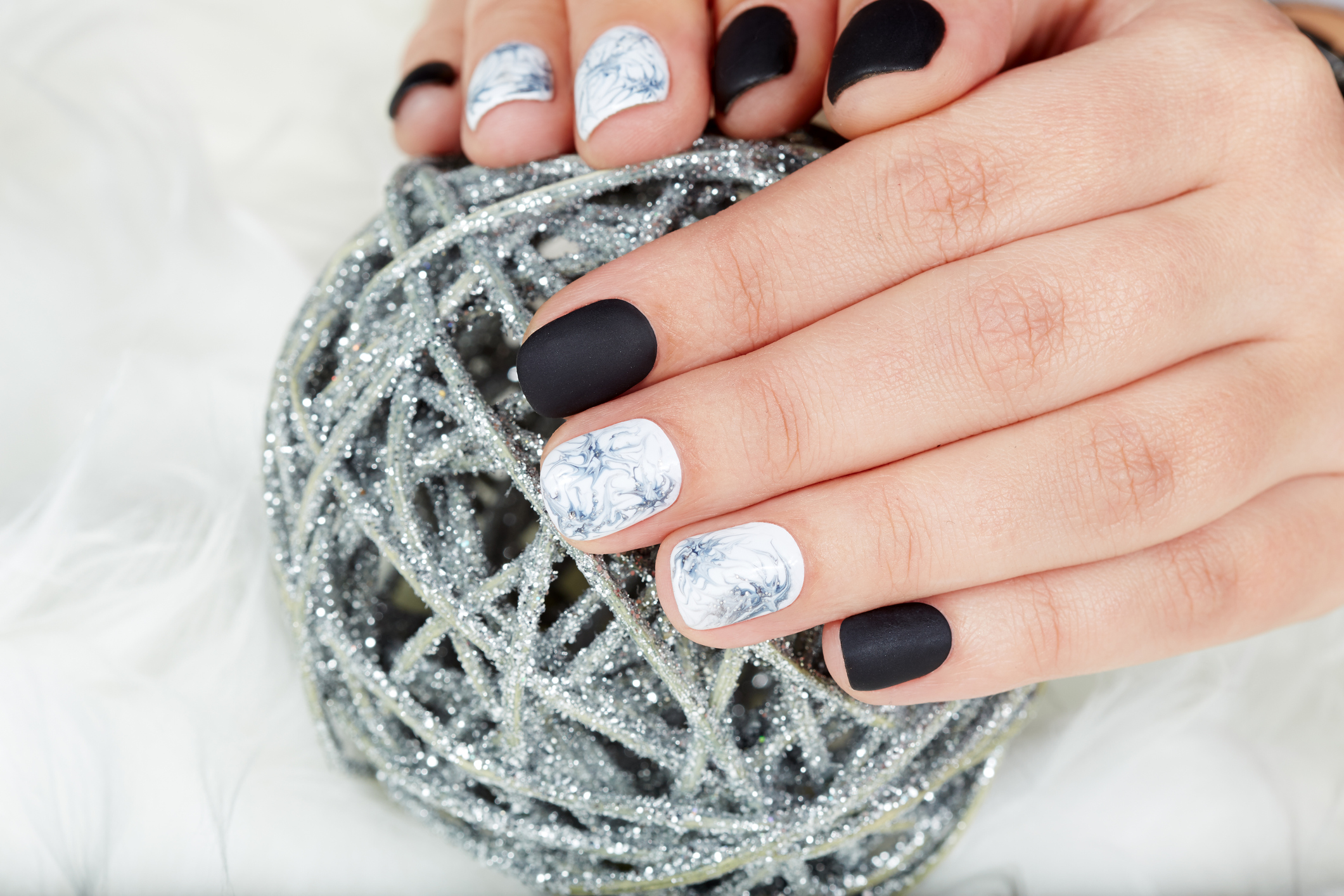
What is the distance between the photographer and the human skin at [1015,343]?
1.48ft

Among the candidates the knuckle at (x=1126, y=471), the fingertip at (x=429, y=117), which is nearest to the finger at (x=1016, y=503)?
the knuckle at (x=1126, y=471)

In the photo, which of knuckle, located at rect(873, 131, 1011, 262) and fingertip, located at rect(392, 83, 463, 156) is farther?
fingertip, located at rect(392, 83, 463, 156)

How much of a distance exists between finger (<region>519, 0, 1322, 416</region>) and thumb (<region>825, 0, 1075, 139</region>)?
0.5 inches

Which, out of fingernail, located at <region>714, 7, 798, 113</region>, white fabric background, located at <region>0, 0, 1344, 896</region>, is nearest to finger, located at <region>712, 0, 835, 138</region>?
fingernail, located at <region>714, 7, 798, 113</region>

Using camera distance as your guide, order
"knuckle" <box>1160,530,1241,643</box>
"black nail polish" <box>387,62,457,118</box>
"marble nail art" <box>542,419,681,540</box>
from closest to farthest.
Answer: "marble nail art" <box>542,419,681,540</box>
"knuckle" <box>1160,530,1241,643</box>
"black nail polish" <box>387,62,457,118</box>

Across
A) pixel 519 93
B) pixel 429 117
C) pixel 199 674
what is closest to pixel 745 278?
pixel 519 93

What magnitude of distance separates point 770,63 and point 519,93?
0.45 ft

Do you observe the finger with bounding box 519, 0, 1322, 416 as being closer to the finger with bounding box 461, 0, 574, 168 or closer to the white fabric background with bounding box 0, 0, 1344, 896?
the finger with bounding box 461, 0, 574, 168

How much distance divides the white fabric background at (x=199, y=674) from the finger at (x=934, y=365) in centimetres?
31

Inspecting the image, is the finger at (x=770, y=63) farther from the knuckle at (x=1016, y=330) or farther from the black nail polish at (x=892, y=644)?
the black nail polish at (x=892, y=644)

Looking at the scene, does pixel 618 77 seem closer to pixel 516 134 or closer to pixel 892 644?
pixel 516 134

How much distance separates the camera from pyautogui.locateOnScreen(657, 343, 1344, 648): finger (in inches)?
17.4

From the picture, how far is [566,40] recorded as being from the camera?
0.57 m

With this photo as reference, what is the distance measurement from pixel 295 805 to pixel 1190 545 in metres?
0.55
